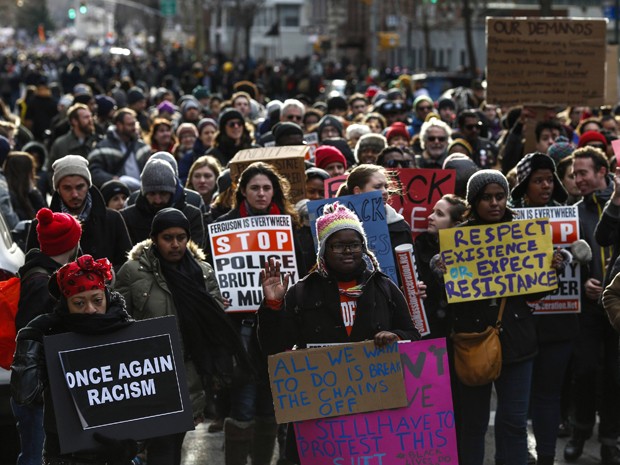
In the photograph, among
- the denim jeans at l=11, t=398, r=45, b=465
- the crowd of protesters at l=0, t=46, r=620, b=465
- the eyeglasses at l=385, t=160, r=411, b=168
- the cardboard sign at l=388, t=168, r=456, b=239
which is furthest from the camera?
the eyeglasses at l=385, t=160, r=411, b=168

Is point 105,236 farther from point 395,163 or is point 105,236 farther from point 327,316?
point 395,163

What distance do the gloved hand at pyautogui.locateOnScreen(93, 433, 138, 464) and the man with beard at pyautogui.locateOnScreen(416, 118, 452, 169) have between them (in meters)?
6.08

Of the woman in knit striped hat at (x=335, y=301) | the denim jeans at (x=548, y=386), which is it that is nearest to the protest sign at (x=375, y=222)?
the denim jeans at (x=548, y=386)

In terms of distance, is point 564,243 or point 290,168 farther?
point 290,168

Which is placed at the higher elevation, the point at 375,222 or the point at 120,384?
the point at 375,222

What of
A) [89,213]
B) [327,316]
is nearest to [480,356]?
[327,316]

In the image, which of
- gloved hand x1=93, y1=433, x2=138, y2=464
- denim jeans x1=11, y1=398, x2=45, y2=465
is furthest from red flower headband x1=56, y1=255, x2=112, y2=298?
denim jeans x1=11, y1=398, x2=45, y2=465

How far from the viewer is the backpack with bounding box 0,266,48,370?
6734 millimetres

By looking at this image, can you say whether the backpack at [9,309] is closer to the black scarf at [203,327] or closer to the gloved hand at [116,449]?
the black scarf at [203,327]

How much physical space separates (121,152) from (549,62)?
4070 mm

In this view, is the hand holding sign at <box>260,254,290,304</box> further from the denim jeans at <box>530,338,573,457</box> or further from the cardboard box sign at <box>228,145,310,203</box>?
the cardboard box sign at <box>228,145,310,203</box>

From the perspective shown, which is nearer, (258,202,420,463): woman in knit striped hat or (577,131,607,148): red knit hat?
(258,202,420,463): woman in knit striped hat

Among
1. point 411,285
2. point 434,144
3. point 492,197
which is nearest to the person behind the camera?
point 492,197

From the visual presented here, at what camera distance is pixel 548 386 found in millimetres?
7672
